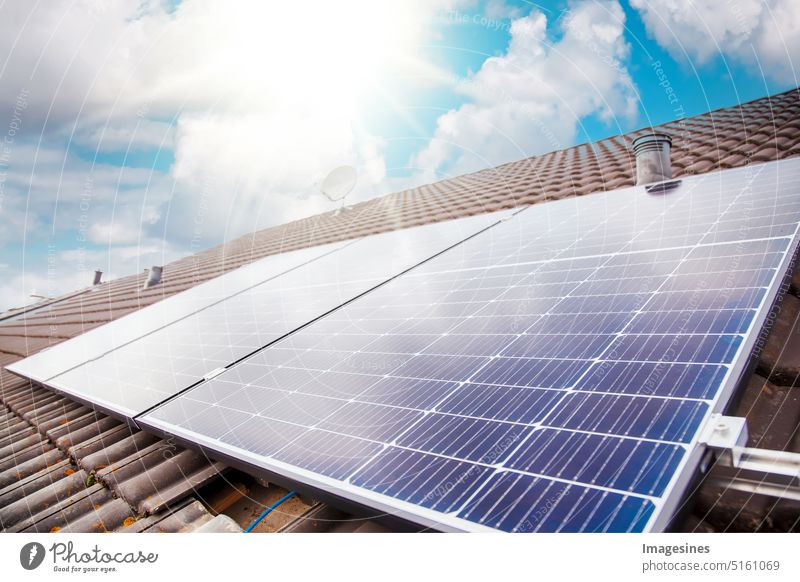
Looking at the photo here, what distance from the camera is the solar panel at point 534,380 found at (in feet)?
5.79

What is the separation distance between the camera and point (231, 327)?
5.55 m

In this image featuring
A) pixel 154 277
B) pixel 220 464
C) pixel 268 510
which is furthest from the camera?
pixel 154 277

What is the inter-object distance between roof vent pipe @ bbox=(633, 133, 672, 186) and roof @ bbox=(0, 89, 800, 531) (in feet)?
1.74

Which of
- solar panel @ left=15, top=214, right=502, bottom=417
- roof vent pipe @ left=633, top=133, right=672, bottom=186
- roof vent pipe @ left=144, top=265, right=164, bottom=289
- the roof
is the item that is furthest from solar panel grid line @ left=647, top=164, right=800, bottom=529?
roof vent pipe @ left=144, top=265, right=164, bottom=289

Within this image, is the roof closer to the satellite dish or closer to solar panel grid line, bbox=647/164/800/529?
solar panel grid line, bbox=647/164/800/529

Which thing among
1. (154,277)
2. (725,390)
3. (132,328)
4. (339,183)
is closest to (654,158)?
(725,390)

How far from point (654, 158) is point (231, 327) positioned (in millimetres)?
5707

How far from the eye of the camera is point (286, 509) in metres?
2.79

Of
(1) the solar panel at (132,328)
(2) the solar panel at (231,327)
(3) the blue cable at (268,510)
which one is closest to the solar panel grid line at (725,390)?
(3) the blue cable at (268,510)

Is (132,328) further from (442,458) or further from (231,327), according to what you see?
(442,458)

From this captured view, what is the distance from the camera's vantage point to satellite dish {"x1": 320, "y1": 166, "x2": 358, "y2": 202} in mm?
16625

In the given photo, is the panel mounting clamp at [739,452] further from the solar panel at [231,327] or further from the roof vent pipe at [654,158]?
the roof vent pipe at [654,158]

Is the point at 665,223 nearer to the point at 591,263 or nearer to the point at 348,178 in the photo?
the point at 591,263
